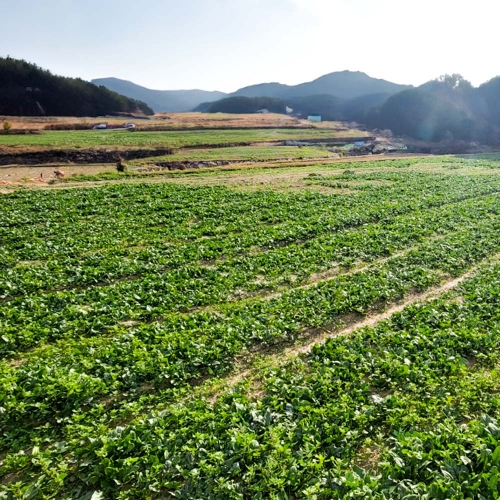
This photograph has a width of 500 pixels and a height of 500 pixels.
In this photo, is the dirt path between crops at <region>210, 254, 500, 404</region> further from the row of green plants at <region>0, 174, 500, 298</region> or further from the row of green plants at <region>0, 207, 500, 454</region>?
the row of green plants at <region>0, 174, 500, 298</region>

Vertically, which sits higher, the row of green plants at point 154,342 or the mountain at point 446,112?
the mountain at point 446,112

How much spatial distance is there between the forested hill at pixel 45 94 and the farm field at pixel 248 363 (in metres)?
136

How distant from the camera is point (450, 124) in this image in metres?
142

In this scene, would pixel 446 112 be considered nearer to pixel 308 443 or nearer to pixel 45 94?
pixel 45 94

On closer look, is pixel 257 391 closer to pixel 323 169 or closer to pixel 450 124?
pixel 323 169

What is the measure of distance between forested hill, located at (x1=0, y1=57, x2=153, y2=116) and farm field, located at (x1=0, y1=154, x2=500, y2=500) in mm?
136306

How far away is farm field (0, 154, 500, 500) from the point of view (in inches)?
244

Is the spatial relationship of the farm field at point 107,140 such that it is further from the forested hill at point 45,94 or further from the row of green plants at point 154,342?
the row of green plants at point 154,342

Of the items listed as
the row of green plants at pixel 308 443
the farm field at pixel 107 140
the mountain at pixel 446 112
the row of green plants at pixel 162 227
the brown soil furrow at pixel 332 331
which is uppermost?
the mountain at pixel 446 112

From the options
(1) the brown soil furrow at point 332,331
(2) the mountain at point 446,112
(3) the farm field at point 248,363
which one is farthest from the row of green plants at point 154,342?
(2) the mountain at point 446,112

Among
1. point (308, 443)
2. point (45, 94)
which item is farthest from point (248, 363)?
point (45, 94)

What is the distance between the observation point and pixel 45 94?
447ft

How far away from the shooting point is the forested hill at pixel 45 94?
129 meters

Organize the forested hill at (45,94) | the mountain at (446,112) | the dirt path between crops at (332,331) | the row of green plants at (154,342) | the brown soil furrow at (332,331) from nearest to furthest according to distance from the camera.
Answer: the row of green plants at (154,342)
the dirt path between crops at (332,331)
the brown soil furrow at (332,331)
the forested hill at (45,94)
the mountain at (446,112)
